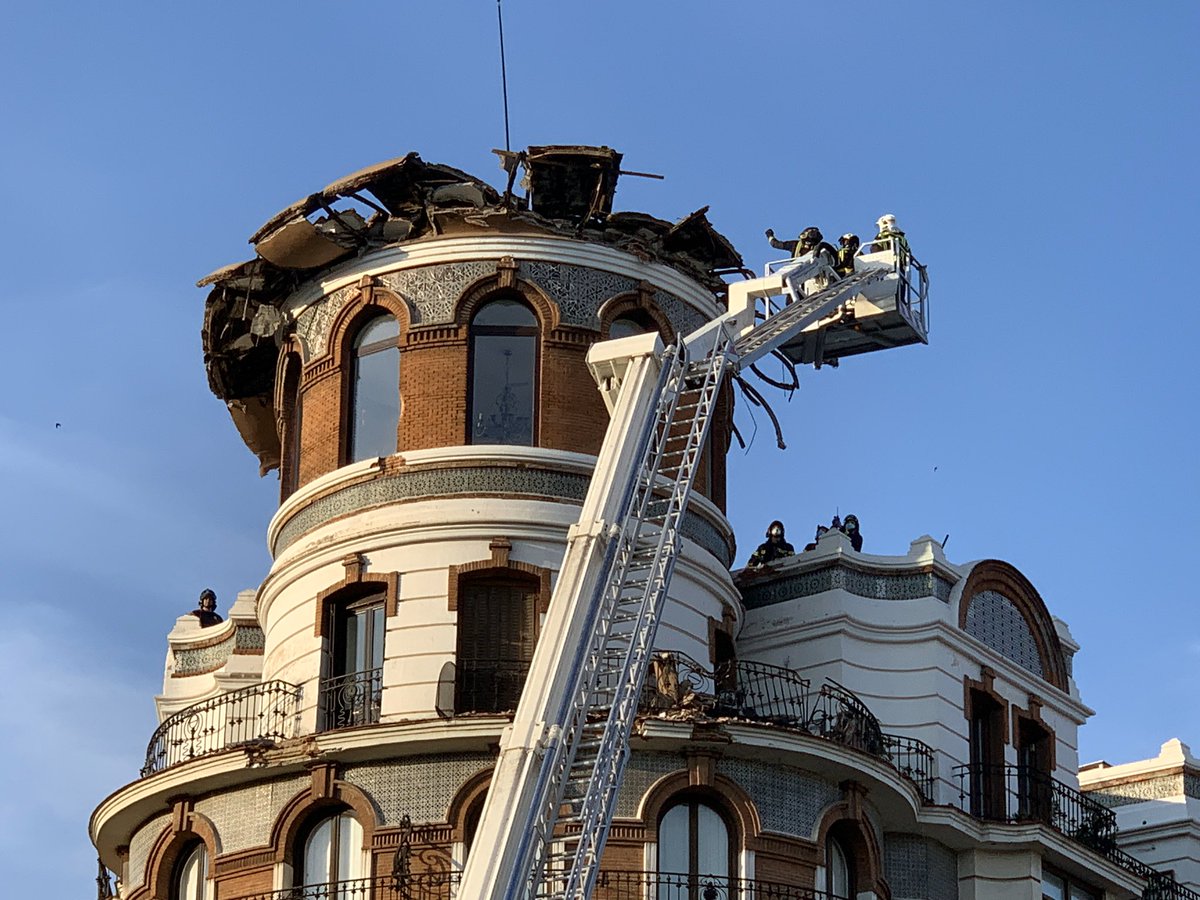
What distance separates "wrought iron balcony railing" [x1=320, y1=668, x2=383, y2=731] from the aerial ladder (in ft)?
13.2

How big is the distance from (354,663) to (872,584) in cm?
981

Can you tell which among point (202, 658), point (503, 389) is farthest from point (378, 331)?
point (202, 658)

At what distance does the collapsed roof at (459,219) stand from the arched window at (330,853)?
33.4 feet

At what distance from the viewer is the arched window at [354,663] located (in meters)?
49.9

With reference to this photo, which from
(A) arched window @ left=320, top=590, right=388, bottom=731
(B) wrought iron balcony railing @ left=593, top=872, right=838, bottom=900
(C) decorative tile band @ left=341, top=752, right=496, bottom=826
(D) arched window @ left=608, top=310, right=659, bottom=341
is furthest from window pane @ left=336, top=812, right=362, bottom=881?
(D) arched window @ left=608, top=310, right=659, bottom=341

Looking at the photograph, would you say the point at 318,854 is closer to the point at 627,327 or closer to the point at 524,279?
the point at 524,279

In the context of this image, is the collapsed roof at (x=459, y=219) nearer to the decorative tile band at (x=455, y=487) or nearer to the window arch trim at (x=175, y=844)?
the decorative tile band at (x=455, y=487)

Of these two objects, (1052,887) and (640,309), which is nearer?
(640,309)

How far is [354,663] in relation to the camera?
51.1 meters

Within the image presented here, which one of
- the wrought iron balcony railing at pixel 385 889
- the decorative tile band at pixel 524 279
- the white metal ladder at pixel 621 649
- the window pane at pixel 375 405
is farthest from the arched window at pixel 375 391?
the wrought iron balcony railing at pixel 385 889

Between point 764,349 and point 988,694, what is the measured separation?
8397 mm

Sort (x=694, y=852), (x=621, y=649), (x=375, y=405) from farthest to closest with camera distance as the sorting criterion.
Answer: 1. (x=375, y=405)
2. (x=694, y=852)
3. (x=621, y=649)

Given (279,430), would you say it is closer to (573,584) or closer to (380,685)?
(380,685)

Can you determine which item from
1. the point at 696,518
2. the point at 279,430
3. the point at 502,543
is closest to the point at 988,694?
the point at 696,518
